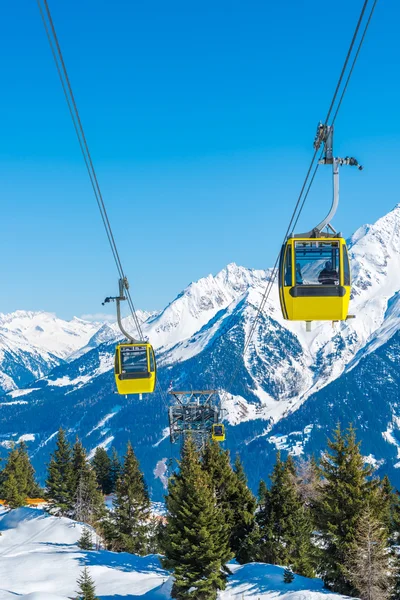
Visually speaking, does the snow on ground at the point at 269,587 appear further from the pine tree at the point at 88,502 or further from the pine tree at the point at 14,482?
the pine tree at the point at 14,482

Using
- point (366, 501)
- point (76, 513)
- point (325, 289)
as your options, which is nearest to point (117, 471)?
point (76, 513)

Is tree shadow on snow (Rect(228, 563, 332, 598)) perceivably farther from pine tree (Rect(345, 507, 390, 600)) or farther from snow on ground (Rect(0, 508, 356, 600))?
pine tree (Rect(345, 507, 390, 600))

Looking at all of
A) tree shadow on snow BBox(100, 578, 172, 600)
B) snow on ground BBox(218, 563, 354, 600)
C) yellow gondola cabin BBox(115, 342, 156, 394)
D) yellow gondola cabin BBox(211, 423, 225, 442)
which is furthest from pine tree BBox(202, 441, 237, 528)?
yellow gondola cabin BBox(115, 342, 156, 394)

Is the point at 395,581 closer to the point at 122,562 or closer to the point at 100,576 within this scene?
the point at 100,576

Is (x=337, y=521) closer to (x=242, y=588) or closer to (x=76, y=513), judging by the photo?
(x=242, y=588)

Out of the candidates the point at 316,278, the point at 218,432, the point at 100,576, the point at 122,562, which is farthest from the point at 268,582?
the point at 316,278

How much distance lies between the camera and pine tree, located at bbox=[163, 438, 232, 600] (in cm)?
4181

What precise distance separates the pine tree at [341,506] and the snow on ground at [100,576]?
6.01 ft

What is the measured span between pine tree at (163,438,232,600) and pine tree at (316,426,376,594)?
7.37m

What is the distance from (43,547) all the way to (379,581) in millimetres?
38353

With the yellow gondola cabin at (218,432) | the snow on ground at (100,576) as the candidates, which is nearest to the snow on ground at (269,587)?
the snow on ground at (100,576)

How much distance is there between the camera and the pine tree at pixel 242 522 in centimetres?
5347

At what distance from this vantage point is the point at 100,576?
5088 cm

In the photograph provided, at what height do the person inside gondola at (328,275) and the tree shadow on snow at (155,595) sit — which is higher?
the person inside gondola at (328,275)
